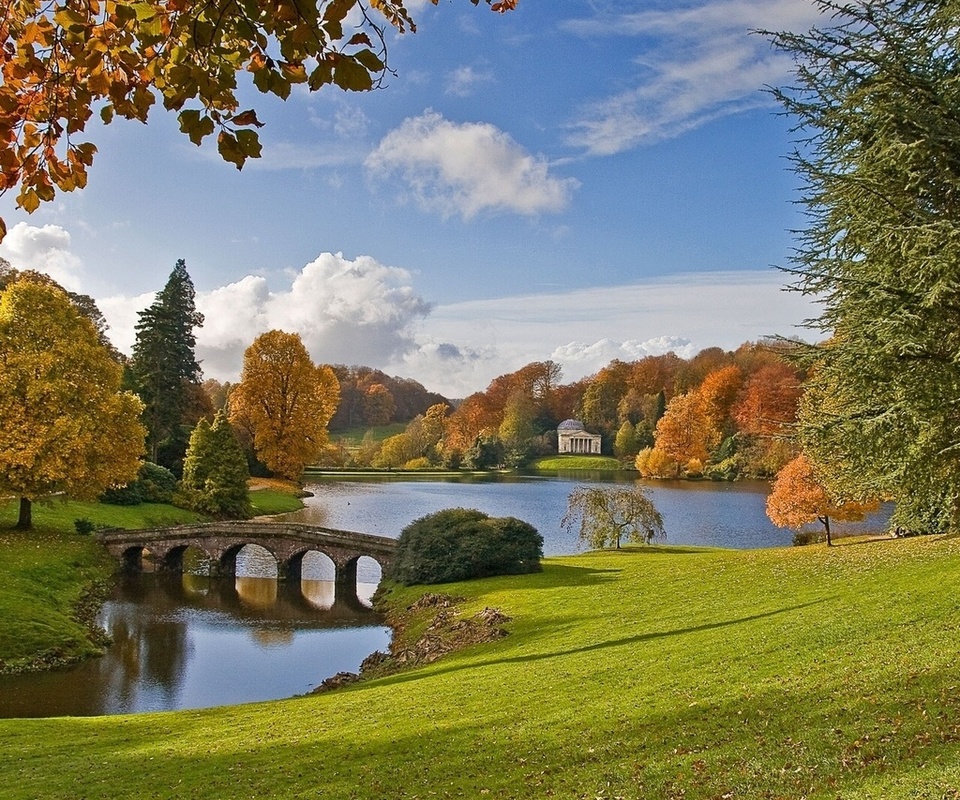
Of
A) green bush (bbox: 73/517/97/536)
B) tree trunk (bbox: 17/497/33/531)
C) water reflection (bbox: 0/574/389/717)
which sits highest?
tree trunk (bbox: 17/497/33/531)

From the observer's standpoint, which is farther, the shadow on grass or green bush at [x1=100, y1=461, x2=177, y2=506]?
green bush at [x1=100, y1=461, x2=177, y2=506]

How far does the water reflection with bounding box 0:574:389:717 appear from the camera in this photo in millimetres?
17344

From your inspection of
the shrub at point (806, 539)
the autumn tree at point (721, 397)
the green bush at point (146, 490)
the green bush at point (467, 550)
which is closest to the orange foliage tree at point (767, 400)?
the autumn tree at point (721, 397)

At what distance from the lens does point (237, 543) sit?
32.7 meters

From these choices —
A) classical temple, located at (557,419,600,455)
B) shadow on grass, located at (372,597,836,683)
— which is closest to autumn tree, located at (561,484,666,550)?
shadow on grass, located at (372,597,836,683)

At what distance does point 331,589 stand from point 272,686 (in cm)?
1258

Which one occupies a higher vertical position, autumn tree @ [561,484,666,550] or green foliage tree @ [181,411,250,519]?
green foliage tree @ [181,411,250,519]

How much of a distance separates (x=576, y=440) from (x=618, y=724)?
96973 mm

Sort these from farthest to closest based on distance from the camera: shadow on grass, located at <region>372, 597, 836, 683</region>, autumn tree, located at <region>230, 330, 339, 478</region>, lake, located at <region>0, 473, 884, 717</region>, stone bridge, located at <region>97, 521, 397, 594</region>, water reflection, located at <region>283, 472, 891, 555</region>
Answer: autumn tree, located at <region>230, 330, 339, 478</region> < water reflection, located at <region>283, 472, 891, 555</region> < stone bridge, located at <region>97, 521, 397, 594</region> < lake, located at <region>0, 473, 884, 717</region> < shadow on grass, located at <region>372, 597, 836, 683</region>

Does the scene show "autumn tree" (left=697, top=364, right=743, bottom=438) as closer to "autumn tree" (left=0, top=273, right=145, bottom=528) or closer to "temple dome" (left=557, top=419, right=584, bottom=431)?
"temple dome" (left=557, top=419, right=584, bottom=431)

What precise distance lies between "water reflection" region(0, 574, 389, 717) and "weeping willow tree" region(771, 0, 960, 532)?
1430 centimetres

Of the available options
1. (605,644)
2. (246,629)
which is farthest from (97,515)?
(605,644)

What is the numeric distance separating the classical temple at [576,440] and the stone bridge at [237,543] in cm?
7457

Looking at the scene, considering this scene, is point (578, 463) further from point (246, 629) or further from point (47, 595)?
point (47, 595)
